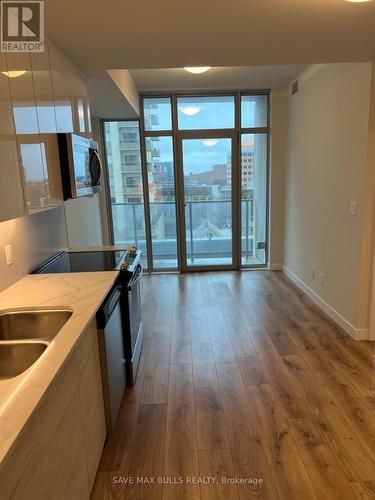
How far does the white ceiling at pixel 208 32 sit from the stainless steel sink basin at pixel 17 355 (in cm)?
164

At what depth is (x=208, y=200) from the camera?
18.3ft

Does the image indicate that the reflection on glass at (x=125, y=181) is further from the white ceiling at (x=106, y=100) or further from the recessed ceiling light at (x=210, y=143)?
the recessed ceiling light at (x=210, y=143)

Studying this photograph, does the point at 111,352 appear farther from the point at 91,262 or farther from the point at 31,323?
the point at 91,262

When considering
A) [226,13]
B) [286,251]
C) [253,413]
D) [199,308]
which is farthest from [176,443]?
[286,251]

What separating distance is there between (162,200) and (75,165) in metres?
3.48

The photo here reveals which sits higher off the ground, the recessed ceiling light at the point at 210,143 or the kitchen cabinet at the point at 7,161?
the recessed ceiling light at the point at 210,143

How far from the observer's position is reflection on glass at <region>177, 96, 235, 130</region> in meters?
5.26

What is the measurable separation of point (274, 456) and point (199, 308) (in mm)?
2265

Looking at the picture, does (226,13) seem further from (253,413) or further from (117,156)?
(117,156)

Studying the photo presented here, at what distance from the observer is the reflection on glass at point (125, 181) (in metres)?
5.36

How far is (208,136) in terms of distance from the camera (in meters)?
5.34

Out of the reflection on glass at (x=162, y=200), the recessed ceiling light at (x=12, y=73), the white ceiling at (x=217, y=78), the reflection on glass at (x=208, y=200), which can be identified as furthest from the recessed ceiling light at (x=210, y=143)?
the recessed ceiling light at (x=12, y=73)

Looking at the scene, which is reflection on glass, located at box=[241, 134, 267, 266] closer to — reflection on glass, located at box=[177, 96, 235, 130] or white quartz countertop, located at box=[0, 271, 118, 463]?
reflection on glass, located at box=[177, 96, 235, 130]

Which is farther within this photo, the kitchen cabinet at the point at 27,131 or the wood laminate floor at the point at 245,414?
the wood laminate floor at the point at 245,414
